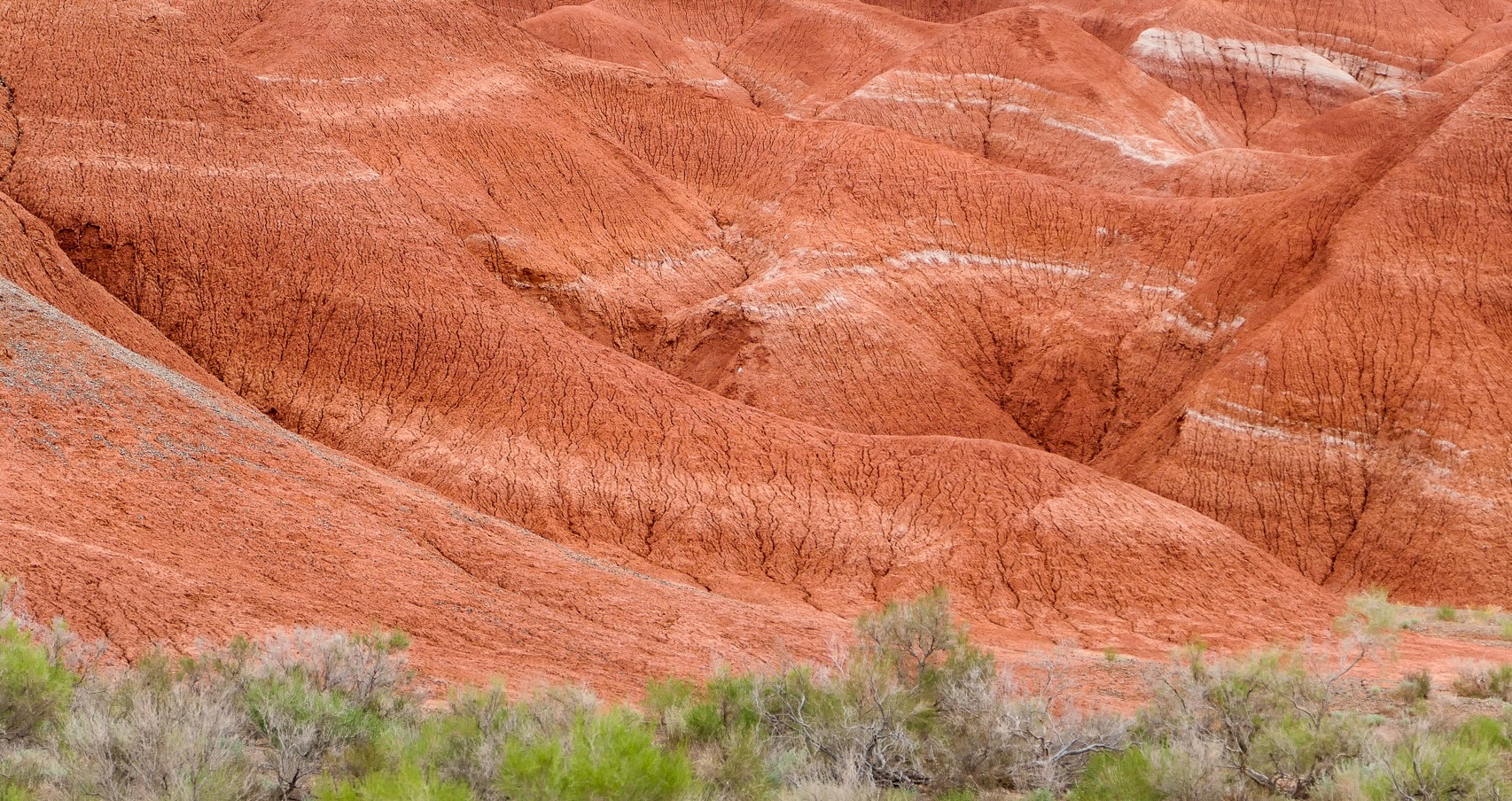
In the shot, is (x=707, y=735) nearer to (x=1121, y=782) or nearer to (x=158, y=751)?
(x=1121, y=782)

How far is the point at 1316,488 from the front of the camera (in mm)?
35625

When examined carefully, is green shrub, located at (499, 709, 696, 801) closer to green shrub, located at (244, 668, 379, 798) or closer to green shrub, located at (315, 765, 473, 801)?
green shrub, located at (315, 765, 473, 801)

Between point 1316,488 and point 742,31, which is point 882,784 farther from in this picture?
point 742,31

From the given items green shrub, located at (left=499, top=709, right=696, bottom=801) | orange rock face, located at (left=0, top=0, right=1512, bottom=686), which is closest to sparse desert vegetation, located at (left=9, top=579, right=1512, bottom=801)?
green shrub, located at (left=499, top=709, right=696, bottom=801)

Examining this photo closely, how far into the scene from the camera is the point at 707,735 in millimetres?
13805

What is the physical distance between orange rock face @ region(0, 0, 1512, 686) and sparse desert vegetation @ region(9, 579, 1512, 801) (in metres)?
3.59

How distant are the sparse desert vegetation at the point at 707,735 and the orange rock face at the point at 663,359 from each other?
3.59 metres

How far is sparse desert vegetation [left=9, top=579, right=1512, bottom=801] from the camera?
Result: 1065cm

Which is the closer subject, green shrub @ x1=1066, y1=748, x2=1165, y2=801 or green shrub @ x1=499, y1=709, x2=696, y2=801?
green shrub @ x1=499, y1=709, x2=696, y2=801

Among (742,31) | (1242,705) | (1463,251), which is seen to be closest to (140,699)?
(1242,705)

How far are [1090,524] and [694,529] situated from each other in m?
8.77

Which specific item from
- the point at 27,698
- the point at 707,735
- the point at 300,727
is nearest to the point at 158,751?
the point at 300,727

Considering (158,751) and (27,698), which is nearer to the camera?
(158,751)

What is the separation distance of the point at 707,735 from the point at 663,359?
1106 inches
